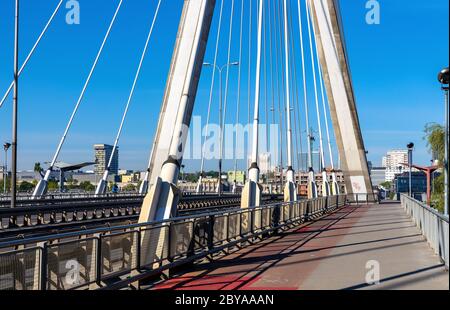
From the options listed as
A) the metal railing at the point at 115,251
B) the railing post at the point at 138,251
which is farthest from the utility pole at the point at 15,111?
the railing post at the point at 138,251

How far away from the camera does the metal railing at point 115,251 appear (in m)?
7.86

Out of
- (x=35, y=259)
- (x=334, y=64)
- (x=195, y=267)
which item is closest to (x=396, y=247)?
(x=195, y=267)

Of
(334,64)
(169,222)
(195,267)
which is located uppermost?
(334,64)

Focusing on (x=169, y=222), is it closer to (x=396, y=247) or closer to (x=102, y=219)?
(x=396, y=247)

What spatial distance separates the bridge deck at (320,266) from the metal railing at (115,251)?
1.43ft

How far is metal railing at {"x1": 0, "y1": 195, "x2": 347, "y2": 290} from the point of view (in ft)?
25.8

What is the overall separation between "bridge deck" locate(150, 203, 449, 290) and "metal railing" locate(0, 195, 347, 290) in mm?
437

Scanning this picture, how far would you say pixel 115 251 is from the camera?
1015 cm

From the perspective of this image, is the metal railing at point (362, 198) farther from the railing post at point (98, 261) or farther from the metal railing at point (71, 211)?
the railing post at point (98, 261)

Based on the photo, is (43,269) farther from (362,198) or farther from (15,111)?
(362,198)

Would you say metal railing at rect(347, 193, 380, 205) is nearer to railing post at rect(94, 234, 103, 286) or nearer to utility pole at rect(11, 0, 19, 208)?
utility pole at rect(11, 0, 19, 208)
